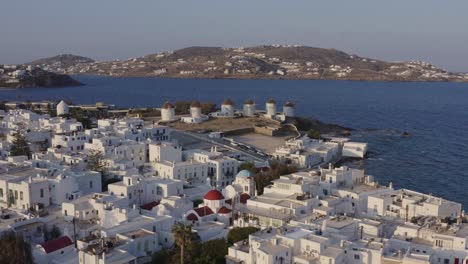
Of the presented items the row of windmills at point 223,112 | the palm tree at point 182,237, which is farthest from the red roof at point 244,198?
the row of windmills at point 223,112

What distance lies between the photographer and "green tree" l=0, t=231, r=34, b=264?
71.1ft

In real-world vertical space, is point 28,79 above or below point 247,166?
above

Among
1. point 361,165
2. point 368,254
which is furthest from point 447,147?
point 368,254

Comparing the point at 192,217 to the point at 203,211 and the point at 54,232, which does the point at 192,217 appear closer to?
the point at 203,211

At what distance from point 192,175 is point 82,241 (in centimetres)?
1702

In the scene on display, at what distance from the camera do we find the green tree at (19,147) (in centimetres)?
4284

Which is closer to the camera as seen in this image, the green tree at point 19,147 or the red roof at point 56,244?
the red roof at point 56,244

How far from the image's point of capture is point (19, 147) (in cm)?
4362

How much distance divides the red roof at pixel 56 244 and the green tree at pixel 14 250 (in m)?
0.78

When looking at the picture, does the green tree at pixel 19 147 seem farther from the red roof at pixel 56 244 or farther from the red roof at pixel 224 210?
the red roof at pixel 224 210

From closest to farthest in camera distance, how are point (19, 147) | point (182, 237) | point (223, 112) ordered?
point (182, 237), point (19, 147), point (223, 112)

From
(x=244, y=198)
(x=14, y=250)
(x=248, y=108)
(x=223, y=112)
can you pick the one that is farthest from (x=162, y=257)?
(x=248, y=108)

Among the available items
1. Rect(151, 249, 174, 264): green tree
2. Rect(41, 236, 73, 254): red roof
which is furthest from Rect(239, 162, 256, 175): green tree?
Rect(41, 236, 73, 254): red roof

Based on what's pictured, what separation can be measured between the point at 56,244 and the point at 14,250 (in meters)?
2.36
